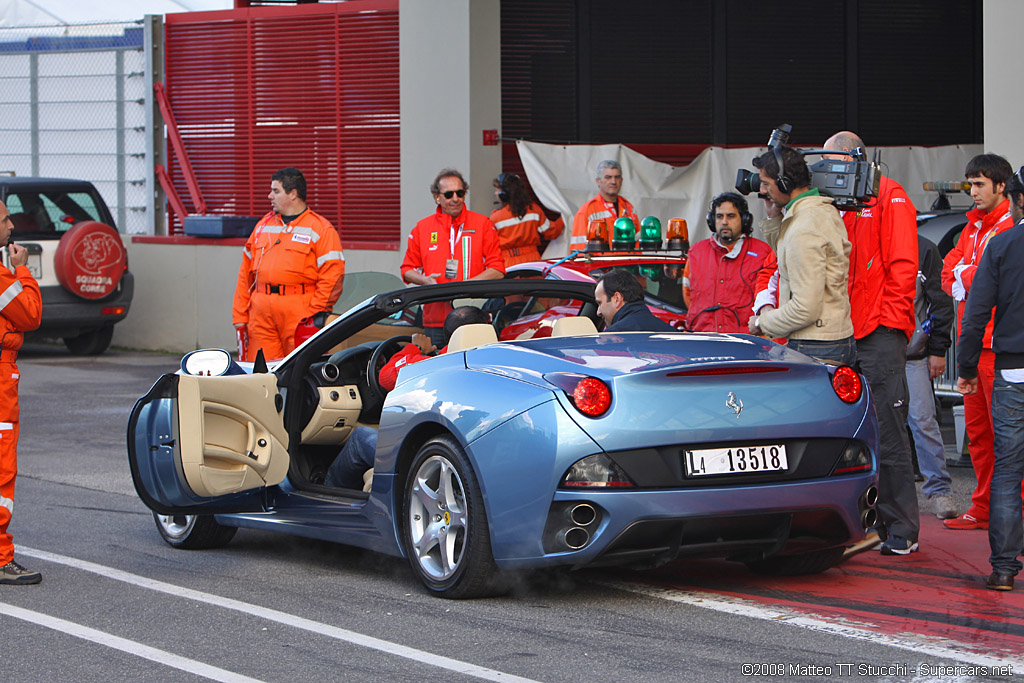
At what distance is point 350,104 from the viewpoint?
56.0 ft

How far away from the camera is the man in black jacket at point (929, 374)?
7.90 metres

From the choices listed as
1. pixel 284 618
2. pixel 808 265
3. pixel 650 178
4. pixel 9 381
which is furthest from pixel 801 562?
pixel 650 178

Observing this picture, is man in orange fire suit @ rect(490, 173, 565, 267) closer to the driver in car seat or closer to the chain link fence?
the chain link fence

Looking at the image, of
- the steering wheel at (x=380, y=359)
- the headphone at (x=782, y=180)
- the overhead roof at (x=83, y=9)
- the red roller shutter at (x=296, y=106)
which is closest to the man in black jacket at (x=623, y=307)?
the headphone at (x=782, y=180)

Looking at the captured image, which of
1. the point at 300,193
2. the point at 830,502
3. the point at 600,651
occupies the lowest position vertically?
the point at 600,651

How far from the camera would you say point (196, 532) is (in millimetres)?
7297

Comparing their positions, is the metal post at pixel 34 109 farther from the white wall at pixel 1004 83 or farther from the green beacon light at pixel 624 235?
the white wall at pixel 1004 83

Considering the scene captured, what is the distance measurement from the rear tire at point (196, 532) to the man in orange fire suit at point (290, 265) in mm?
3018

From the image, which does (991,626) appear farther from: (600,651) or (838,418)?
(600,651)

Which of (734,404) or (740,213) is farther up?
(740,213)

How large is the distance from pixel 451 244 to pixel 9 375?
4.59 m

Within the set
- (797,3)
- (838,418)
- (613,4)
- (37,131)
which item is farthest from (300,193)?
(37,131)

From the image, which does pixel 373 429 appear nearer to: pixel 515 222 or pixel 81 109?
pixel 515 222

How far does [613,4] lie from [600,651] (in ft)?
42.0
